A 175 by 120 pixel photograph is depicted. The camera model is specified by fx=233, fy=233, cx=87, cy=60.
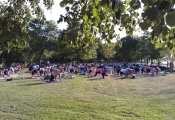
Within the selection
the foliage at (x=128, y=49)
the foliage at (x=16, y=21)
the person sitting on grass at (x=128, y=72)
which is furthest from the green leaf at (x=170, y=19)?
the foliage at (x=128, y=49)

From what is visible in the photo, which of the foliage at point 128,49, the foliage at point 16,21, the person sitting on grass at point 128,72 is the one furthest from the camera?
the foliage at point 128,49

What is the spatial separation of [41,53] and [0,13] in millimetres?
55123

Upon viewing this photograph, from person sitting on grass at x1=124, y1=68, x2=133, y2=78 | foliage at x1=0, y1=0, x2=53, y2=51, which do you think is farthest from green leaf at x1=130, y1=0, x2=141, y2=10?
person sitting on grass at x1=124, y1=68, x2=133, y2=78

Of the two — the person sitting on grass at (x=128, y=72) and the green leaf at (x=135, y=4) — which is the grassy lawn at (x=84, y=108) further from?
the person sitting on grass at (x=128, y=72)

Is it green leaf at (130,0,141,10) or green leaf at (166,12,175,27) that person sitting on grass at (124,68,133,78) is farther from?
green leaf at (166,12,175,27)

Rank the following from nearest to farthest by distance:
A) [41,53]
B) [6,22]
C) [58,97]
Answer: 1. [6,22]
2. [58,97]
3. [41,53]

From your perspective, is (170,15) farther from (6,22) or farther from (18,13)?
(18,13)

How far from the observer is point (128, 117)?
8.55 metres

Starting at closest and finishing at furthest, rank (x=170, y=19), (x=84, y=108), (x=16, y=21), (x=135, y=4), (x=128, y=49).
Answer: (x=170, y=19) < (x=135, y=4) < (x=16, y=21) < (x=84, y=108) < (x=128, y=49)

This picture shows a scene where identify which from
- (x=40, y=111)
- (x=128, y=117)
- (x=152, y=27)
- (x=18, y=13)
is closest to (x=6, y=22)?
(x=18, y=13)

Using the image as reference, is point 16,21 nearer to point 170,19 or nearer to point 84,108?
point 170,19

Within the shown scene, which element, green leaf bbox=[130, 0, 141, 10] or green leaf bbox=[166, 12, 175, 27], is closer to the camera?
green leaf bbox=[166, 12, 175, 27]

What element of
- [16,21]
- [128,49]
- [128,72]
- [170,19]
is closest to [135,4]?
[170,19]

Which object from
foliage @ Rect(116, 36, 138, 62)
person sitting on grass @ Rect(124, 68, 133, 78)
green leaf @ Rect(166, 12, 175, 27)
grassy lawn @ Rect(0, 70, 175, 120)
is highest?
foliage @ Rect(116, 36, 138, 62)
